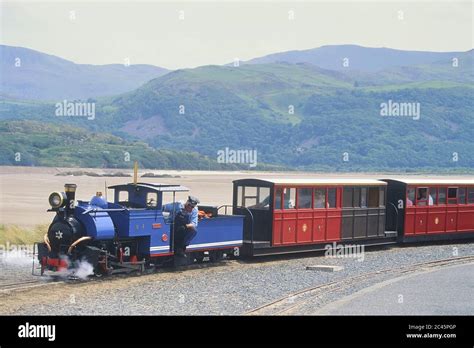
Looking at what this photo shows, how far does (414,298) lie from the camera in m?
17.1

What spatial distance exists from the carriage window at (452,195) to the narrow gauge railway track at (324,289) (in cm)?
494

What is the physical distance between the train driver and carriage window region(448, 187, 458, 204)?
12754mm

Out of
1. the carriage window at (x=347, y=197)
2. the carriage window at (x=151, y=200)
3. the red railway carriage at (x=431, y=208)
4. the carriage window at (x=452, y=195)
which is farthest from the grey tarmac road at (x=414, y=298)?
the carriage window at (x=452, y=195)

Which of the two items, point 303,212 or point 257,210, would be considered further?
point 303,212

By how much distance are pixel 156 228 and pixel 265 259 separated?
16.3 ft

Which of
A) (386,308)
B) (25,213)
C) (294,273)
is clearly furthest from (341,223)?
(25,213)

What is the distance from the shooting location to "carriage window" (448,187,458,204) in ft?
99.9

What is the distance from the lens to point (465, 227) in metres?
31.4

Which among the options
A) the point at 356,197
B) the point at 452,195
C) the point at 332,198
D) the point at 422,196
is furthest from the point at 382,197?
the point at 452,195

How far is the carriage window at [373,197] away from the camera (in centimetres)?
2723

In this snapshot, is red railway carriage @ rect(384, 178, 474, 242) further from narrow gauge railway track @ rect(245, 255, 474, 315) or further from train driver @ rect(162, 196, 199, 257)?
train driver @ rect(162, 196, 199, 257)

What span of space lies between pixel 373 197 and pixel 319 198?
3.13 meters

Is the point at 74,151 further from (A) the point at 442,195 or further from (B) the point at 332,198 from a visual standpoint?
(B) the point at 332,198

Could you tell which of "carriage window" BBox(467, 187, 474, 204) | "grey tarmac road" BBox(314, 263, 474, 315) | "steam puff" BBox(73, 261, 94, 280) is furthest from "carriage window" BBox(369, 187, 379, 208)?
"steam puff" BBox(73, 261, 94, 280)
